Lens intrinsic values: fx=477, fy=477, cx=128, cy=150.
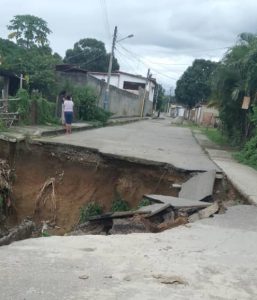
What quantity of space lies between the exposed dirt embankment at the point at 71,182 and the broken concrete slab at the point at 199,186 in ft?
1.83

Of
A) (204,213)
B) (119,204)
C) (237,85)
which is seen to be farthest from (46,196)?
(237,85)

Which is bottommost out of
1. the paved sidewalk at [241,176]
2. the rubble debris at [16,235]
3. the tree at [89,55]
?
the rubble debris at [16,235]

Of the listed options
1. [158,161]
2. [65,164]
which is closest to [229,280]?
[158,161]

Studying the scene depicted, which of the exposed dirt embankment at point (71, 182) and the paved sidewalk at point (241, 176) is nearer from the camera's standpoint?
the paved sidewalk at point (241, 176)

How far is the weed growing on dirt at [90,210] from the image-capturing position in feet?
36.6

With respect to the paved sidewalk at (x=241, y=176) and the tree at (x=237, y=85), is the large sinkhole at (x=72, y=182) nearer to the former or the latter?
the paved sidewalk at (x=241, y=176)

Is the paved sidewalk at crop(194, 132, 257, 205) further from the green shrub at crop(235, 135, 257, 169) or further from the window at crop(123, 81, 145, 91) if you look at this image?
the window at crop(123, 81, 145, 91)

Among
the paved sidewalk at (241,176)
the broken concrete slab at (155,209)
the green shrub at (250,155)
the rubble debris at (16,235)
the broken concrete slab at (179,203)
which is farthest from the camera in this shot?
the green shrub at (250,155)

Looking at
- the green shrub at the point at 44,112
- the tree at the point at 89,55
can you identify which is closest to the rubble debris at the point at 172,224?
the green shrub at the point at 44,112

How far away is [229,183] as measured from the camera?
10.6m

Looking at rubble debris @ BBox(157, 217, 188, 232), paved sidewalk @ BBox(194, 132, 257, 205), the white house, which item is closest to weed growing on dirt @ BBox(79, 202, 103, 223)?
paved sidewalk @ BBox(194, 132, 257, 205)

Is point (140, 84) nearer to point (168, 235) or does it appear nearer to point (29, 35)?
Answer: point (29, 35)

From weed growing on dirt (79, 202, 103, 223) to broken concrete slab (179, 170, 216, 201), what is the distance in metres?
2.16

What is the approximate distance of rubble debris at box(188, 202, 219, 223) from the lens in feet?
24.6
